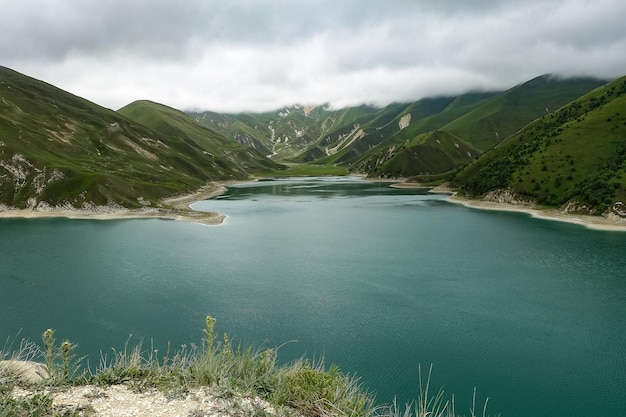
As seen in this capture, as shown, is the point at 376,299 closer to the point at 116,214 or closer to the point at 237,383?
the point at 237,383

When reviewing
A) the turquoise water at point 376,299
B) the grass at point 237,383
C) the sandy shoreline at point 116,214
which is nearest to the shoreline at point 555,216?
the turquoise water at point 376,299

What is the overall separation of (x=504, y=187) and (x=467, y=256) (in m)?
88.4

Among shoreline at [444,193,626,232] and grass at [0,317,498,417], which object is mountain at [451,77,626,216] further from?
grass at [0,317,498,417]

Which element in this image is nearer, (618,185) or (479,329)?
(479,329)

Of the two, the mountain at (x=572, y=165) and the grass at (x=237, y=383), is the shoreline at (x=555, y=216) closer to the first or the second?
the mountain at (x=572, y=165)

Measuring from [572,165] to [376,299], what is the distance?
129m

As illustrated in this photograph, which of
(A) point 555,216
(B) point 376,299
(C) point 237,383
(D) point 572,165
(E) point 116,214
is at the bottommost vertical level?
(B) point 376,299

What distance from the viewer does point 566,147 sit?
151000 mm

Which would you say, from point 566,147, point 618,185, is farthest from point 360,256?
point 566,147

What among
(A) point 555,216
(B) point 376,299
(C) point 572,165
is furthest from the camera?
(C) point 572,165

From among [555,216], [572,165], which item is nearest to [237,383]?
[555,216]

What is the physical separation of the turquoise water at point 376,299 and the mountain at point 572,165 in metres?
26.0

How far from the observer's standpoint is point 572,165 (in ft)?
460

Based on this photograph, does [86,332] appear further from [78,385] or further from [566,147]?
[566,147]
